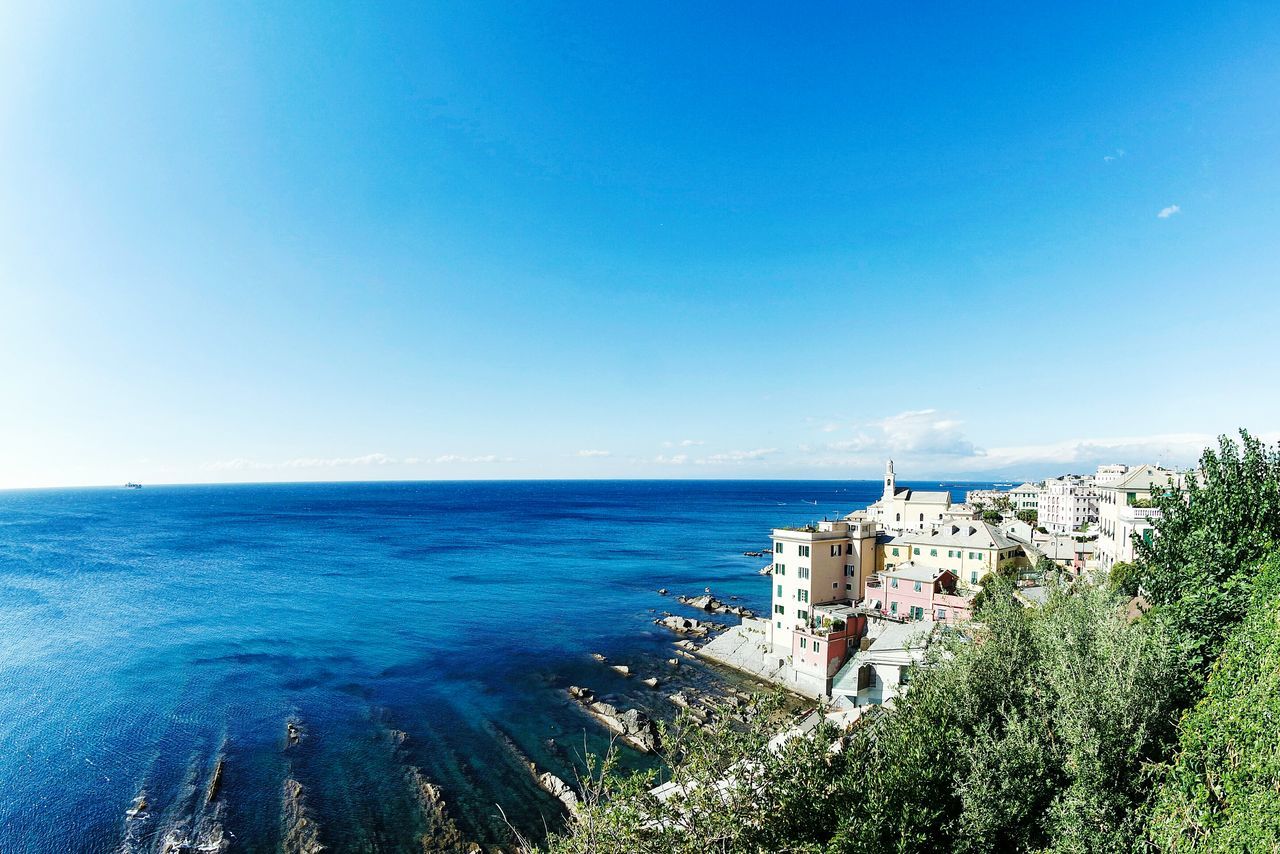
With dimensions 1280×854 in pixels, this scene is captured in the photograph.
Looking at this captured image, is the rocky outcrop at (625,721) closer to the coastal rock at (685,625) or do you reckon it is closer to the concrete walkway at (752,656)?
the concrete walkway at (752,656)

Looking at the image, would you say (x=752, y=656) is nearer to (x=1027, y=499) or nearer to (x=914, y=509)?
(x=914, y=509)

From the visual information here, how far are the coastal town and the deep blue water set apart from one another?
8145mm

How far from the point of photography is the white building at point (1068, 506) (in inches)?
4375

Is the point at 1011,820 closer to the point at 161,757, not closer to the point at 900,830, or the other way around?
the point at 900,830

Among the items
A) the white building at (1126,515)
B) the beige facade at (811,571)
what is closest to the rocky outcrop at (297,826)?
the beige facade at (811,571)

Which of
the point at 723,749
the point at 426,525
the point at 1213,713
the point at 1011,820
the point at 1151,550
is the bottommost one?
the point at 426,525

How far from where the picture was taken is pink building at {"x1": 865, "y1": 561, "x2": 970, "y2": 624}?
45.1 m

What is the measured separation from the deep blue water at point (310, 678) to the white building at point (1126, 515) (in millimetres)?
34211

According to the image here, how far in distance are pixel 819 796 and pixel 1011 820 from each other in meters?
5.34

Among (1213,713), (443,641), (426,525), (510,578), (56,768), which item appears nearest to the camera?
(1213,713)

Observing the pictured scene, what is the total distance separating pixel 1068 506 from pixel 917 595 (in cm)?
9310

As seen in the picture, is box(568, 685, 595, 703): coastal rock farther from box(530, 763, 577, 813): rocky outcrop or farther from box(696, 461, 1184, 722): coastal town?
box(696, 461, 1184, 722): coastal town

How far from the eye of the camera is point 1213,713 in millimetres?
14836

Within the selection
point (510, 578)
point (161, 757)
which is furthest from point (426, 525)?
point (161, 757)
